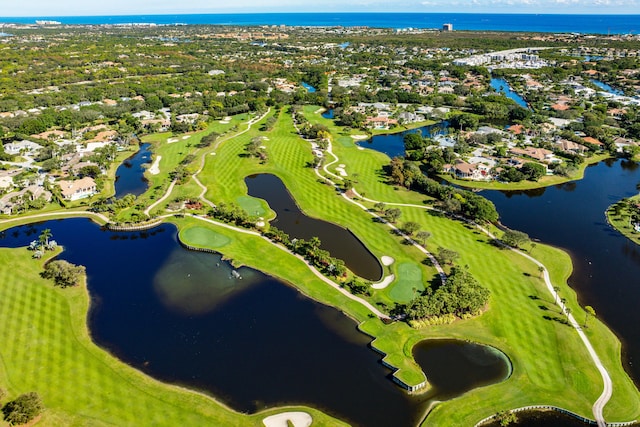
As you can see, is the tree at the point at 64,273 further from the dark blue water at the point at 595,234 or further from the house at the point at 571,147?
the house at the point at 571,147

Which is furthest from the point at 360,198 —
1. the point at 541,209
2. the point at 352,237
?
the point at 541,209

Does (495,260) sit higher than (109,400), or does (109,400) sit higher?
(495,260)

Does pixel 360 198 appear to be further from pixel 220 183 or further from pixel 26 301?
pixel 26 301

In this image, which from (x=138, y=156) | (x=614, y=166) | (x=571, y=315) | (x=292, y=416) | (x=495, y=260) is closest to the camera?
(x=292, y=416)

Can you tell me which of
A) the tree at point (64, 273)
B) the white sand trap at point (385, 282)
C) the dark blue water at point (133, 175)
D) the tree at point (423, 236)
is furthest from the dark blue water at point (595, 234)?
the dark blue water at point (133, 175)

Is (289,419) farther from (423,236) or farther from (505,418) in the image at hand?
(423,236)

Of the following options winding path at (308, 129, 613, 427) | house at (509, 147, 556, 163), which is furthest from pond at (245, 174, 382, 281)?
house at (509, 147, 556, 163)

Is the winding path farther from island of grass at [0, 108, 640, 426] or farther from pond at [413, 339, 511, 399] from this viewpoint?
pond at [413, 339, 511, 399]
